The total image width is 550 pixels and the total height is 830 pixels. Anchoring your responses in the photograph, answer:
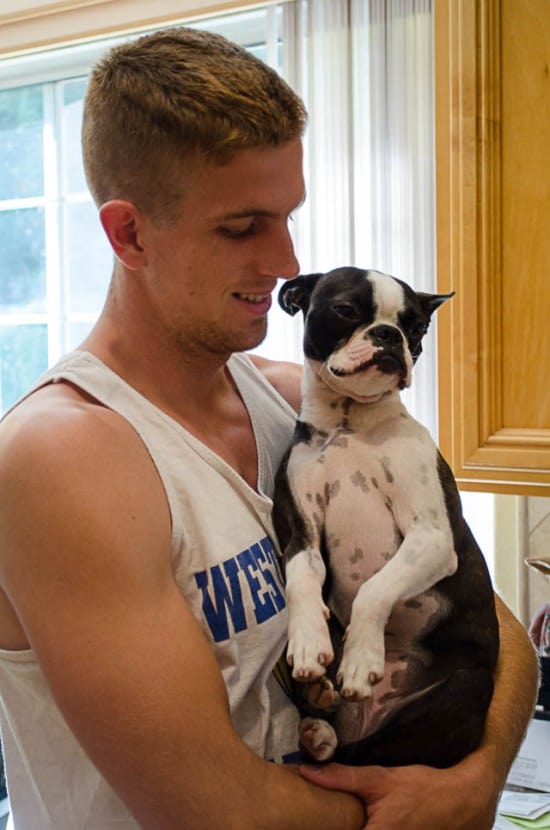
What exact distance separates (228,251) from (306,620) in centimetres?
42

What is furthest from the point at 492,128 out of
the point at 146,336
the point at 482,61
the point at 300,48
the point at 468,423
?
the point at 146,336

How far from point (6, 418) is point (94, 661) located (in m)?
0.29

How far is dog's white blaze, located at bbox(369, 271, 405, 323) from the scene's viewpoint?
1175 millimetres

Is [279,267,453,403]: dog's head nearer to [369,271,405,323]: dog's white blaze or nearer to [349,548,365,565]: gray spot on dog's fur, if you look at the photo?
[369,271,405,323]: dog's white blaze

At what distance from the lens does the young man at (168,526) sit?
0.89 meters

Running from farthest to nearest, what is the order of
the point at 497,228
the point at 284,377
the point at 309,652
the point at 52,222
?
the point at 52,222, the point at 497,228, the point at 284,377, the point at 309,652

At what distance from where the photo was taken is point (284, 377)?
4.91ft

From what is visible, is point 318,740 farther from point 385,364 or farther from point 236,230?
point 236,230

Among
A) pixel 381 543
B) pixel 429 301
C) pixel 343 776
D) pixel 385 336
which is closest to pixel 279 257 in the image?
pixel 385 336

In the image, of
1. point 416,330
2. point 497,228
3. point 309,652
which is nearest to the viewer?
point 309,652

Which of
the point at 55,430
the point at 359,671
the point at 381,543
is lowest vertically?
the point at 359,671

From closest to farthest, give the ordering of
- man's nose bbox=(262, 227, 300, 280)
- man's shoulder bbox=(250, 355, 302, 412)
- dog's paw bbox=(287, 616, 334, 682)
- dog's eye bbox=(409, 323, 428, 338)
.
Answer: dog's paw bbox=(287, 616, 334, 682)
man's nose bbox=(262, 227, 300, 280)
dog's eye bbox=(409, 323, 428, 338)
man's shoulder bbox=(250, 355, 302, 412)

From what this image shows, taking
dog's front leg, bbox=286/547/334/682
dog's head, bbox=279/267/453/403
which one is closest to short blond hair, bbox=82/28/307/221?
dog's head, bbox=279/267/453/403

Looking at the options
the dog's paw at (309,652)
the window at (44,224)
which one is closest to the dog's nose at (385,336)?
the dog's paw at (309,652)
